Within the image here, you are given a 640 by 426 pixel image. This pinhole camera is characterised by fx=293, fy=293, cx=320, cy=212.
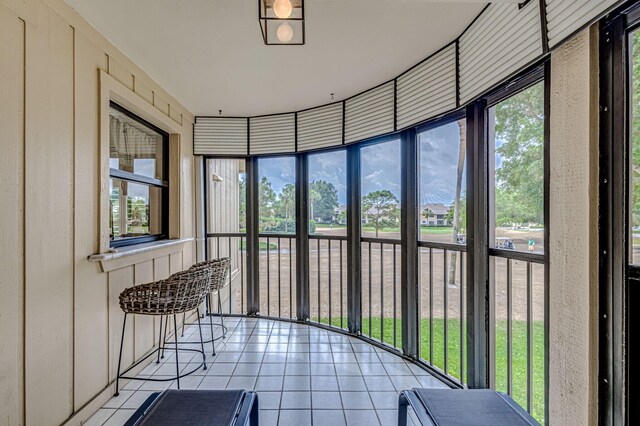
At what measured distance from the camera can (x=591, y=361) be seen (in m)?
1.19

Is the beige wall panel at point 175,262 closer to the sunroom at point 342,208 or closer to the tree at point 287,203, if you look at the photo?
the sunroom at point 342,208

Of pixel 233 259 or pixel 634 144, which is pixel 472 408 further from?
pixel 233 259

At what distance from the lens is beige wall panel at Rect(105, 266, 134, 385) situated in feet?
7.05

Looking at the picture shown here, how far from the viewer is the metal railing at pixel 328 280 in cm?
335

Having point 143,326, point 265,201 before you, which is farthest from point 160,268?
point 265,201

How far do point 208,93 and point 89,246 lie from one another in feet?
5.74

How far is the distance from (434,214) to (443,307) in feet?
2.50

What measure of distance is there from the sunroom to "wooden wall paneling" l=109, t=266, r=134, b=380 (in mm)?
22

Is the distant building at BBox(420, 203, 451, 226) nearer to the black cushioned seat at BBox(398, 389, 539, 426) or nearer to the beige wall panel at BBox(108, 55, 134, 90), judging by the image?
the black cushioned seat at BBox(398, 389, 539, 426)

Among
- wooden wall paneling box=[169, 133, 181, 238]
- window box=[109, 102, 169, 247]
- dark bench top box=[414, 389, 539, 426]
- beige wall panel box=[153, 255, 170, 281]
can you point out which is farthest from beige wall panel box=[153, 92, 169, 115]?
dark bench top box=[414, 389, 539, 426]

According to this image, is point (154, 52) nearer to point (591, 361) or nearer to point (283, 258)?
point (283, 258)

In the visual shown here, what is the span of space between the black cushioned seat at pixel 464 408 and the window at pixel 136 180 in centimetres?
237

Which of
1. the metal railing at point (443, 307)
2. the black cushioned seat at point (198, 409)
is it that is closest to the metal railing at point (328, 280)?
the metal railing at point (443, 307)

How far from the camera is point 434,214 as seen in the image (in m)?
2.41
